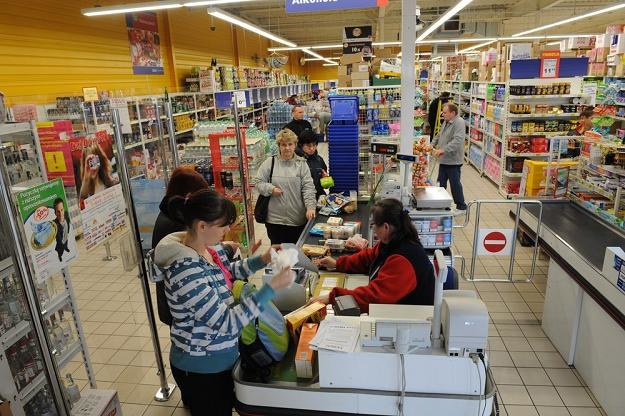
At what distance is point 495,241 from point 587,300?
0.85m

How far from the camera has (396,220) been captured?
2.69 meters

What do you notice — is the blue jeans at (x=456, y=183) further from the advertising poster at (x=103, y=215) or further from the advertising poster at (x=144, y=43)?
the advertising poster at (x=144, y=43)

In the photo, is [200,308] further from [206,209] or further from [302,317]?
[302,317]

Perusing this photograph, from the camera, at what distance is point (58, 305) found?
8.90 ft

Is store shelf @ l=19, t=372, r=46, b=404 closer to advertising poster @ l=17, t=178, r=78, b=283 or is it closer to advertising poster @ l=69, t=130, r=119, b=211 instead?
advertising poster @ l=17, t=178, r=78, b=283

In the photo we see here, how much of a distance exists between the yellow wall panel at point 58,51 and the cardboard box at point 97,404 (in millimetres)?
4764

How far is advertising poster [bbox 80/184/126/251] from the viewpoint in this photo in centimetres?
280

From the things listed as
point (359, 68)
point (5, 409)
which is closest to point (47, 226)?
point (5, 409)

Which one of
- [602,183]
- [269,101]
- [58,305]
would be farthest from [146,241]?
[269,101]

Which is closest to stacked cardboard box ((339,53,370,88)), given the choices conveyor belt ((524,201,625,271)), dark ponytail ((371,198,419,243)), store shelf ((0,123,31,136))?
conveyor belt ((524,201,625,271))

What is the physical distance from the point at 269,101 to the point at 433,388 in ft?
53.2

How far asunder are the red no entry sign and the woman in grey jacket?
1.67 meters

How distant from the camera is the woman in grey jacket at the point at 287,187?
4.38 metres

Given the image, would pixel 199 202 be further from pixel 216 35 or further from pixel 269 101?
pixel 269 101
